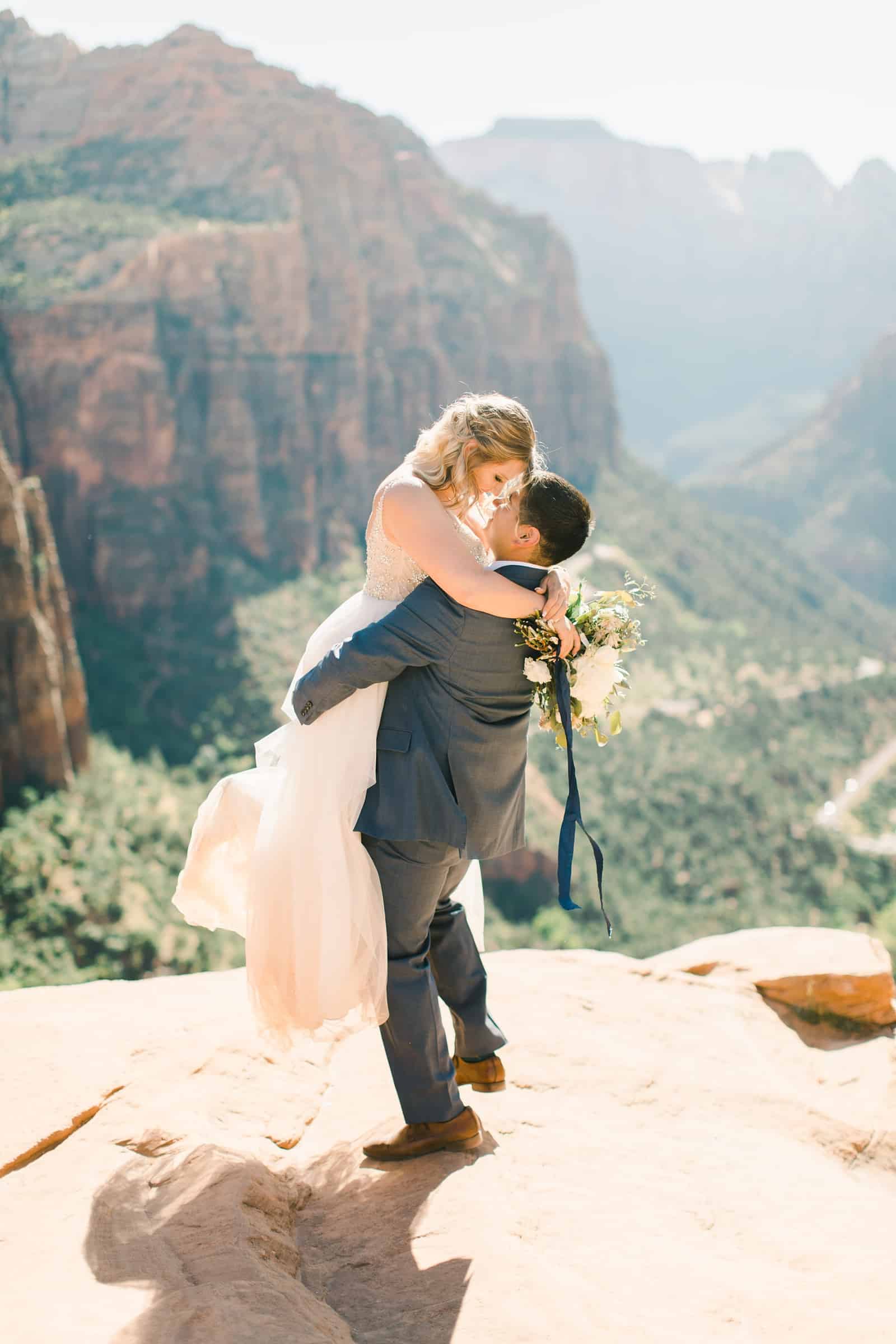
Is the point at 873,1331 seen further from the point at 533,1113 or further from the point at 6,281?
the point at 6,281

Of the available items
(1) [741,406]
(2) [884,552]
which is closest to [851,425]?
(2) [884,552]

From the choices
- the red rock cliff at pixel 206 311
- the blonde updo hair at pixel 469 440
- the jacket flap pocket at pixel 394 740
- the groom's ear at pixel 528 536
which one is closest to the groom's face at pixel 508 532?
the groom's ear at pixel 528 536

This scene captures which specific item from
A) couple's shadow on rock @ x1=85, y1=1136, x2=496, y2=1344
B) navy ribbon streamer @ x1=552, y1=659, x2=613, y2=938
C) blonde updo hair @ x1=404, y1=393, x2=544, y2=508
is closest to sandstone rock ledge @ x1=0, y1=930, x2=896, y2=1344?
couple's shadow on rock @ x1=85, y1=1136, x2=496, y2=1344

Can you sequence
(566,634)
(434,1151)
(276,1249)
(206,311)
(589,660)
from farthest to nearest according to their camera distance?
(206,311)
(434,1151)
(589,660)
(566,634)
(276,1249)

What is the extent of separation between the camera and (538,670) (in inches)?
124

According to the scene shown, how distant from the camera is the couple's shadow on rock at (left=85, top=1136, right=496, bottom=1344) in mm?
2404

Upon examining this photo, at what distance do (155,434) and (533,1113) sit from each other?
29706 mm

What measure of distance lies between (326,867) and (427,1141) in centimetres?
93

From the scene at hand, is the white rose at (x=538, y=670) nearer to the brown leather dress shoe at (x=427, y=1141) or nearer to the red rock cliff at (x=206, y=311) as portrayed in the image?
the brown leather dress shoe at (x=427, y=1141)

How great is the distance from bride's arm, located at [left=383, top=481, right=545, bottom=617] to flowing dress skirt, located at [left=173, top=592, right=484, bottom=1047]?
11.9 inches

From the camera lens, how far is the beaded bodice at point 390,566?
319 cm

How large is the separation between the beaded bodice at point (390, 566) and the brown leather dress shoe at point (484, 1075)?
169cm

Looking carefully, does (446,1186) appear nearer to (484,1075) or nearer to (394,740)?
(484,1075)

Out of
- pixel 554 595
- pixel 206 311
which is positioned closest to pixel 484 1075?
pixel 554 595
